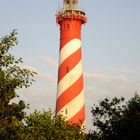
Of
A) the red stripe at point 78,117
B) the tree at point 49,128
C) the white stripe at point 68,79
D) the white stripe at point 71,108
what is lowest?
the tree at point 49,128

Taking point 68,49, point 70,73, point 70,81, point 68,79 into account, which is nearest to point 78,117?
point 70,81

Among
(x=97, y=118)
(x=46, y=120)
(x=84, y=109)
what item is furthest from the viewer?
(x=84, y=109)

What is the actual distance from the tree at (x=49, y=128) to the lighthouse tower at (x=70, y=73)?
9.93m

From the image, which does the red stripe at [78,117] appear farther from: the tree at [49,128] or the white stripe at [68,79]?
Result: the tree at [49,128]

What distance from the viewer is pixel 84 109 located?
35.1m

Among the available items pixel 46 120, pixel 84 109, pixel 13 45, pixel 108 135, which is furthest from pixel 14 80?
pixel 84 109

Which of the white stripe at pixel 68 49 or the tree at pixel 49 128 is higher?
the white stripe at pixel 68 49

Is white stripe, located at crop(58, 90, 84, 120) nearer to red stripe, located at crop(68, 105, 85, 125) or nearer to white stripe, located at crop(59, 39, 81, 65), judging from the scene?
red stripe, located at crop(68, 105, 85, 125)

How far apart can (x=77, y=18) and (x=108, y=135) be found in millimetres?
13967

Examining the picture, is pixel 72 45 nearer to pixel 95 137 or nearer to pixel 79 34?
pixel 79 34

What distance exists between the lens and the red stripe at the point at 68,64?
35000 millimetres

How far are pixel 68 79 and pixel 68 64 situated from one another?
1213 mm

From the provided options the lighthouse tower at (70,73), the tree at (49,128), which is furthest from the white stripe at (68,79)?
the tree at (49,128)

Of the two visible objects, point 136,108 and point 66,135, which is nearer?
point 66,135
